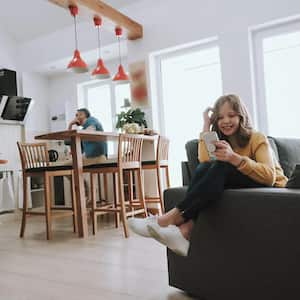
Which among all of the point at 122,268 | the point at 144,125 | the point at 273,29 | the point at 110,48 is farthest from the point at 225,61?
the point at 122,268

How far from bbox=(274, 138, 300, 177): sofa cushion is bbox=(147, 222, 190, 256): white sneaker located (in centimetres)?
96

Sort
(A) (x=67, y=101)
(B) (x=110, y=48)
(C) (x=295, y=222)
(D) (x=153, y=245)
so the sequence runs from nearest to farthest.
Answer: (C) (x=295, y=222)
(D) (x=153, y=245)
(B) (x=110, y=48)
(A) (x=67, y=101)

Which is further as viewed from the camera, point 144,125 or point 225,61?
point 144,125

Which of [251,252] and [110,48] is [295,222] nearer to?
[251,252]

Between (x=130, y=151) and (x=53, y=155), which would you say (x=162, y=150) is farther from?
(x=53, y=155)

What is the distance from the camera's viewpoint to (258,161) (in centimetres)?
159

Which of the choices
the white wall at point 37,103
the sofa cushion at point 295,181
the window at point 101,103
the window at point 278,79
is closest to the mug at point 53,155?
the white wall at point 37,103

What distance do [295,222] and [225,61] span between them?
3.32 metres

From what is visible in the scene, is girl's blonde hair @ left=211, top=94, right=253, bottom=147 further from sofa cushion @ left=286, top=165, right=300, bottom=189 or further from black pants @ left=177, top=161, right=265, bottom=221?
sofa cushion @ left=286, top=165, right=300, bottom=189

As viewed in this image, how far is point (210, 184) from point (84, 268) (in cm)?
114

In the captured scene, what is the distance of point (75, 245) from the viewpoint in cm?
288

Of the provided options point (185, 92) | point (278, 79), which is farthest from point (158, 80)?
point (278, 79)

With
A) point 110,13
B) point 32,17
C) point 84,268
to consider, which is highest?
point 32,17

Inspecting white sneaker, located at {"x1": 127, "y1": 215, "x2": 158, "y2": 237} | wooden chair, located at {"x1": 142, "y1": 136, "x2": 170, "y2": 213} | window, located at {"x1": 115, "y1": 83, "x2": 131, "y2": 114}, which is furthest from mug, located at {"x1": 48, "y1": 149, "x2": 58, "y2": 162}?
white sneaker, located at {"x1": 127, "y1": 215, "x2": 158, "y2": 237}
